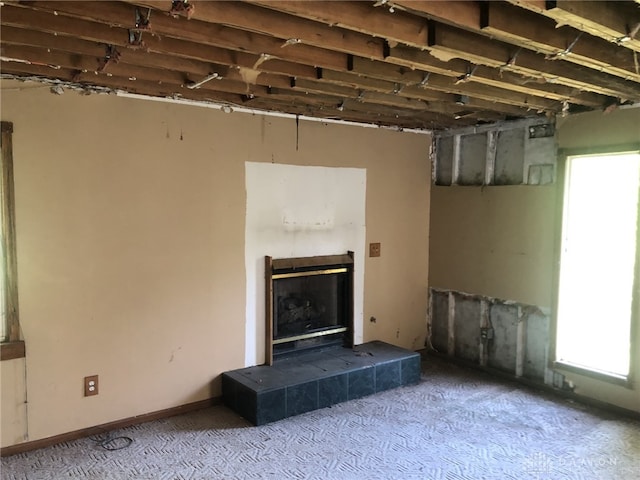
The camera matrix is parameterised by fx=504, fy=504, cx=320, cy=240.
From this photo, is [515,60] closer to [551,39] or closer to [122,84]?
[551,39]

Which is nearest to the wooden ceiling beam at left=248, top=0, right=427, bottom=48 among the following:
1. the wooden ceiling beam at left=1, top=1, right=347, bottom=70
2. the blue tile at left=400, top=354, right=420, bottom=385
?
the wooden ceiling beam at left=1, top=1, right=347, bottom=70

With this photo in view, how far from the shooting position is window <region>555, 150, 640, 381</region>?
3674 millimetres

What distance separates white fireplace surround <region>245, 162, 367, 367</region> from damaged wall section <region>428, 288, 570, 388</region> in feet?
3.09

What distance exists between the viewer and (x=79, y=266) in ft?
10.6

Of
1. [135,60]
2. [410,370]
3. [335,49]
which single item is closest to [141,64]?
[135,60]

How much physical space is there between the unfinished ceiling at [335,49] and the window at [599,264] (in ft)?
1.76

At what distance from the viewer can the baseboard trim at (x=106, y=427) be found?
3.08m

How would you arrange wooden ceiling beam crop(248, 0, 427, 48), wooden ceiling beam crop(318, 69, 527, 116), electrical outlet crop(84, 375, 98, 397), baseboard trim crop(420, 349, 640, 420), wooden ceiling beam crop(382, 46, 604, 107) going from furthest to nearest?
baseboard trim crop(420, 349, 640, 420) → electrical outlet crop(84, 375, 98, 397) → wooden ceiling beam crop(318, 69, 527, 116) → wooden ceiling beam crop(382, 46, 604, 107) → wooden ceiling beam crop(248, 0, 427, 48)

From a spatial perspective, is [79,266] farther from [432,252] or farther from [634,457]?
[634,457]

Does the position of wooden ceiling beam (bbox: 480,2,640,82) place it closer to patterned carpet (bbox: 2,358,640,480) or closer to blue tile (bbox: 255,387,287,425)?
patterned carpet (bbox: 2,358,640,480)

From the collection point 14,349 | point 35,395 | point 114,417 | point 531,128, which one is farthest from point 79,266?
point 531,128

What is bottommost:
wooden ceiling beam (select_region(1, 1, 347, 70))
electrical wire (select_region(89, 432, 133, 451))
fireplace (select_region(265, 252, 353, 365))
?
electrical wire (select_region(89, 432, 133, 451))

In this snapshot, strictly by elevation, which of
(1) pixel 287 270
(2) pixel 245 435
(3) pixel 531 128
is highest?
(3) pixel 531 128

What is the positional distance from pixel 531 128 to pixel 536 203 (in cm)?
63
